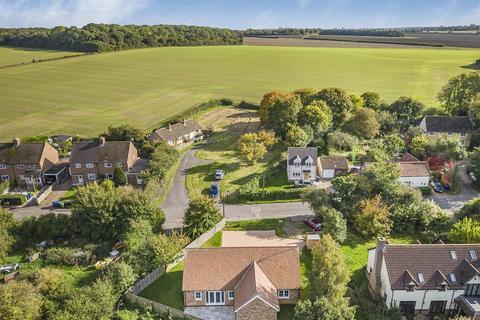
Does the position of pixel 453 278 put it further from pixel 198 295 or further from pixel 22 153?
pixel 22 153

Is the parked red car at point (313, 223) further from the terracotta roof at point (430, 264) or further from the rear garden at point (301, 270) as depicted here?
the terracotta roof at point (430, 264)

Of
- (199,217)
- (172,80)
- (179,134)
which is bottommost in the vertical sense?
(199,217)

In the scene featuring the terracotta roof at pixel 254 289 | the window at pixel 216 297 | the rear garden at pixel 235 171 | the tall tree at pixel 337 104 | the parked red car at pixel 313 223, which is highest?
the tall tree at pixel 337 104

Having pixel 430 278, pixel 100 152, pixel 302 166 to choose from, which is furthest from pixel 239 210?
pixel 100 152

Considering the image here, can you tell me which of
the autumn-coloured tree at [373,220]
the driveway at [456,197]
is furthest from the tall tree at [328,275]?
the driveway at [456,197]

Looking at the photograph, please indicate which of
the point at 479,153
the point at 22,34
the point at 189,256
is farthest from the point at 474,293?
the point at 22,34

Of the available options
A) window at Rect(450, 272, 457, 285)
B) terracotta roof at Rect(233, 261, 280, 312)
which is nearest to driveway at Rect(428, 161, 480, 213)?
window at Rect(450, 272, 457, 285)
